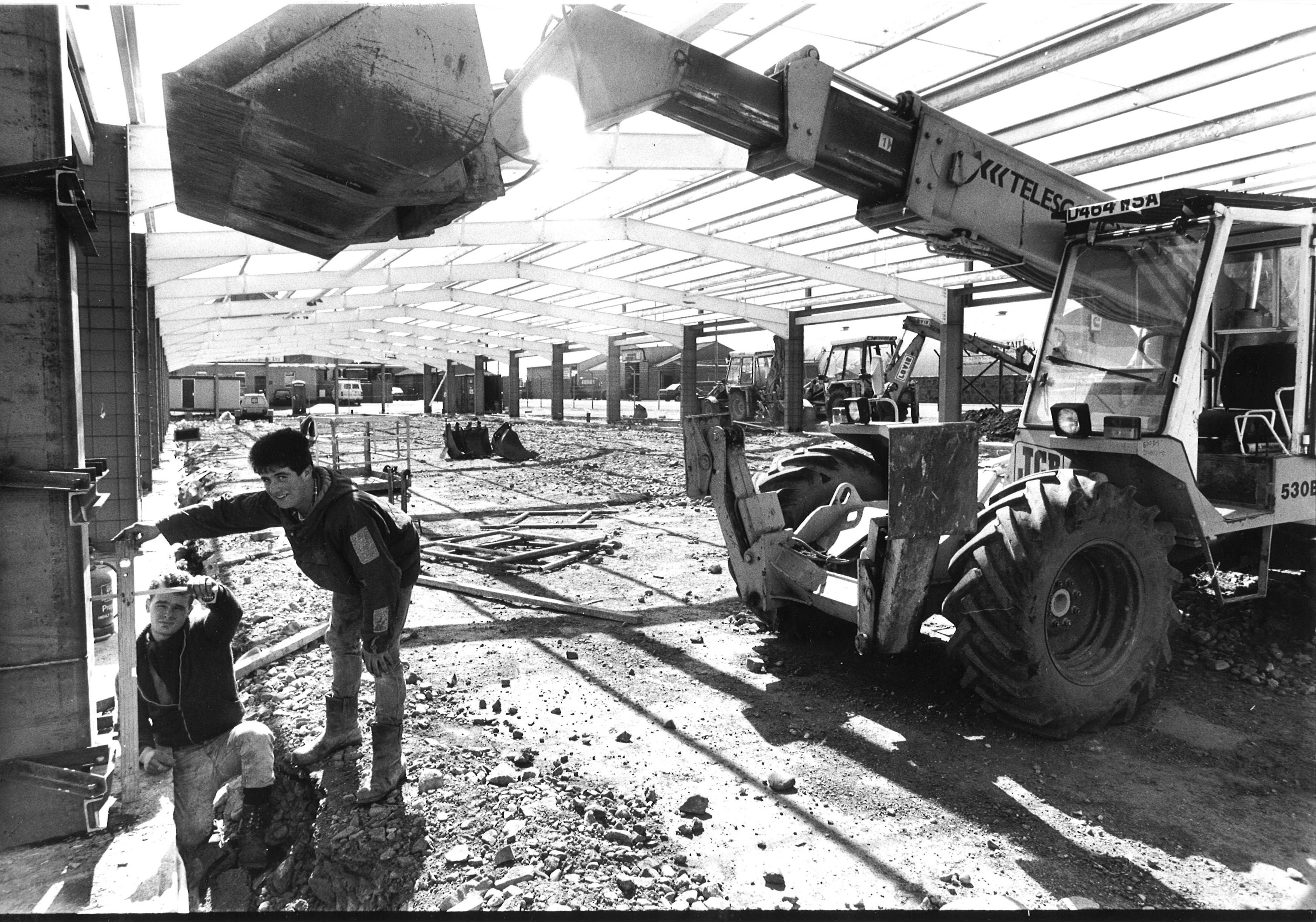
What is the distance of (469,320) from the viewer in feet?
98.7

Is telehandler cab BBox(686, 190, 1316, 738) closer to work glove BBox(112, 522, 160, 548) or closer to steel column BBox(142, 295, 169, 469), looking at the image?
work glove BBox(112, 522, 160, 548)

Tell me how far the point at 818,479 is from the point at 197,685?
13.9 ft

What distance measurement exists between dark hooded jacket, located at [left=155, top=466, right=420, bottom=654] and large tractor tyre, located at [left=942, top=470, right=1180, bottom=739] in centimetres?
280

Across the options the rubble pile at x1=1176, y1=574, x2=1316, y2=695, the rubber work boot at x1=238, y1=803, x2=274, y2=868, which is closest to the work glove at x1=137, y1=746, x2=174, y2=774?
the rubber work boot at x1=238, y1=803, x2=274, y2=868

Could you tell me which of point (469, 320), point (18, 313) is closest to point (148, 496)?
point (18, 313)

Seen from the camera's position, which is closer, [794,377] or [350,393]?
[794,377]

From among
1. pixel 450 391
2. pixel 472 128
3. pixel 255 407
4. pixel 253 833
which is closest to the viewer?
pixel 472 128

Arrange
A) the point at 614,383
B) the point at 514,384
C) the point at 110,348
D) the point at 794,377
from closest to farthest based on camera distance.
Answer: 1. the point at 110,348
2. the point at 794,377
3. the point at 614,383
4. the point at 514,384

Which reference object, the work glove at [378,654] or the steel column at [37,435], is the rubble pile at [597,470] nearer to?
the work glove at [378,654]

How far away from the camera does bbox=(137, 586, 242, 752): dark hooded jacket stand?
374cm

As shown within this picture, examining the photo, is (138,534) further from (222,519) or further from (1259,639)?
(1259,639)

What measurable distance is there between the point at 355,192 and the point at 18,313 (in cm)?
195

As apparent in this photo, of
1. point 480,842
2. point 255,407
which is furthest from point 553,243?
point 255,407

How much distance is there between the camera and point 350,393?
56.9 m
